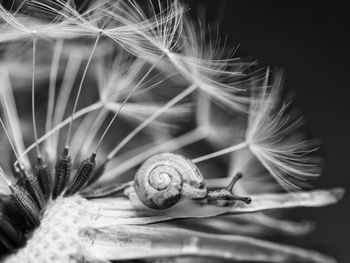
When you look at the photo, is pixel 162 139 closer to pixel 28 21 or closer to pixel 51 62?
pixel 51 62

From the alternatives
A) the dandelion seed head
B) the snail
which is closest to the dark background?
the dandelion seed head

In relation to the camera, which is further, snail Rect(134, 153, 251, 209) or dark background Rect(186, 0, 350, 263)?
dark background Rect(186, 0, 350, 263)

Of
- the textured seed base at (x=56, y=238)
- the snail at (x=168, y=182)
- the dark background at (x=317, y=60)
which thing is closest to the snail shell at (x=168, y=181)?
the snail at (x=168, y=182)

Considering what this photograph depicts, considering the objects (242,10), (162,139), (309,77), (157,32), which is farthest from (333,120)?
(157,32)

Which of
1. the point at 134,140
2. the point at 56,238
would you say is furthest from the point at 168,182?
the point at 134,140

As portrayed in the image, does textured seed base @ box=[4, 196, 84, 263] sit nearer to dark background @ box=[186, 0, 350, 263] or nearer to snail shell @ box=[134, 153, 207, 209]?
snail shell @ box=[134, 153, 207, 209]

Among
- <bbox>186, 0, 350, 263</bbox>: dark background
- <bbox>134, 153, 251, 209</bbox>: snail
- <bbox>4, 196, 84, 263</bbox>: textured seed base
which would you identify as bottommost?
<bbox>4, 196, 84, 263</bbox>: textured seed base

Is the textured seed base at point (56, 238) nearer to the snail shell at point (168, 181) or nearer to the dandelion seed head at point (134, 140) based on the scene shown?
the dandelion seed head at point (134, 140)
